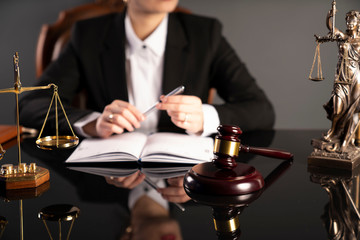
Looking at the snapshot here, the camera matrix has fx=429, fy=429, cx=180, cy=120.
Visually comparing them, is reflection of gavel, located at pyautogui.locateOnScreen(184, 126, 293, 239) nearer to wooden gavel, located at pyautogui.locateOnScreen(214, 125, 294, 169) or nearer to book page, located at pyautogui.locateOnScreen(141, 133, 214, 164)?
wooden gavel, located at pyautogui.locateOnScreen(214, 125, 294, 169)

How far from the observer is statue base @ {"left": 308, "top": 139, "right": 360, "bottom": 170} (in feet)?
3.71

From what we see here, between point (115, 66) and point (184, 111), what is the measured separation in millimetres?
724

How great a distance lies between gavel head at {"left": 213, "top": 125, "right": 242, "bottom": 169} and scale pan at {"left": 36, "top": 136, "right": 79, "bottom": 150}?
0.34 meters

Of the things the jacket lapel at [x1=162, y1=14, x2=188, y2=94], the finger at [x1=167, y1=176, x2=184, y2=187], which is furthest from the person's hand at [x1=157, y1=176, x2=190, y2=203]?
the jacket lapel at [x1=162, y1=14, x2=188, y2=94]

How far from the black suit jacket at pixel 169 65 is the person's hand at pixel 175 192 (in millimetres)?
910

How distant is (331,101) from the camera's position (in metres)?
1.12

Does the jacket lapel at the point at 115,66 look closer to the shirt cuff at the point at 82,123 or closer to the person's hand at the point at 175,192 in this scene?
the shirt cuff at the point at 82,123

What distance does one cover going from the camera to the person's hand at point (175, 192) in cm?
93

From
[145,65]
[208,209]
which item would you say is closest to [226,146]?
[208,209]

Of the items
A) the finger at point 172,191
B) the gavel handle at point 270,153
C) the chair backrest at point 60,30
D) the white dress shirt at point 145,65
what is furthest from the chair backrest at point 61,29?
the finger at point 172,191

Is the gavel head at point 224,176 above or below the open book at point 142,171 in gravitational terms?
above

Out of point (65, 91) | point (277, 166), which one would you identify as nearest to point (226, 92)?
point (65, 91)

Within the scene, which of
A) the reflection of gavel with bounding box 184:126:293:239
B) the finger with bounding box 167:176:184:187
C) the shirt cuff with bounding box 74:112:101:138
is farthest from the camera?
the shirt cuff with bounding box 74:112:101:138

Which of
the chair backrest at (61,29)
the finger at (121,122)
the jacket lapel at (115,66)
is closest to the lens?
the finger at (121,122)
